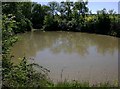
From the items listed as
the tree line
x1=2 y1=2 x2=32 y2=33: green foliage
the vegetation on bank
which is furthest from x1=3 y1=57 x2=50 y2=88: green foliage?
the tree line

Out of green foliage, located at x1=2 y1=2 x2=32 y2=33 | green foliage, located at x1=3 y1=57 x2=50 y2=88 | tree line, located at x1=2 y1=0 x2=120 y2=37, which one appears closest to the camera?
green foliage, located at x1=3 y1=57 x2=50 y2=88

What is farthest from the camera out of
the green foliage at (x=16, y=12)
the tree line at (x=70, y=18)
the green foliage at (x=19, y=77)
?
the tree line at (x=70, y=18)

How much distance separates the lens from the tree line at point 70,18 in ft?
99.9

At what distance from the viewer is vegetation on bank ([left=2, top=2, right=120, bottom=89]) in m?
5.21

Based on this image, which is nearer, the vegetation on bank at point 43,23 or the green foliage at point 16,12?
the vegetation on bank at point 43,23

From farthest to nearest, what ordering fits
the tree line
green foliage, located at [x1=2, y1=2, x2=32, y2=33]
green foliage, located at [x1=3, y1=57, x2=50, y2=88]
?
1. the tree line
2. green foliage, located at [x1=2, y1=2, x2=32, y2=33]
3. green foliage, located at [x1=3, y1=57, x2=50, y2=88]

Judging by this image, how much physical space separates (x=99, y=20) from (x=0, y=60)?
2752 cm

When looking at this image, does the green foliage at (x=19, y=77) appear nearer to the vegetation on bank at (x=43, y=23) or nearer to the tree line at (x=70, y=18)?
the vegetation on bank at (x=43, y=23)

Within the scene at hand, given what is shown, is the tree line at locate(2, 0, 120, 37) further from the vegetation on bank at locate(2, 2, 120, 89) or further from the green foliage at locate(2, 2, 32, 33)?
the green foliage at locate(2, 2, 32, 33)

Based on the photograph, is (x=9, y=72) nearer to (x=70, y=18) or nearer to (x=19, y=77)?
(x=19, y=77)

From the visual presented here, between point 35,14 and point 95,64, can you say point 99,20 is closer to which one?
point 35,14

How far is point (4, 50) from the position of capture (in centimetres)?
519

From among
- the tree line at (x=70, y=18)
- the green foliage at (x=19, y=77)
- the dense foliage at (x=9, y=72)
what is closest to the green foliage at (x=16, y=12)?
the dense foliage at (x=9, y=72)

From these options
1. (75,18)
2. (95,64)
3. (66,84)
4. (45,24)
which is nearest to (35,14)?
(45,24)
